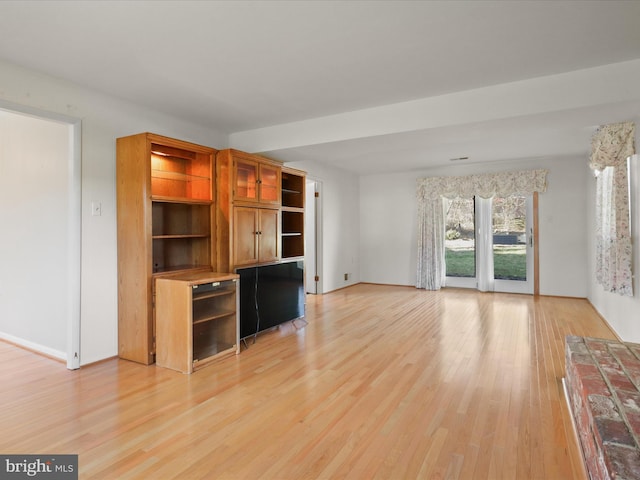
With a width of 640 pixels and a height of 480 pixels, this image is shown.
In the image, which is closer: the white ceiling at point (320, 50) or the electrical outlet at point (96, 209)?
the white ceiling at point (320, 50)

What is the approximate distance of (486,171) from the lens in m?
6.67

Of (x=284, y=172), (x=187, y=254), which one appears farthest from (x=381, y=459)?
(x=284, y=172)

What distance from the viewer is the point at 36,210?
11.7 ft

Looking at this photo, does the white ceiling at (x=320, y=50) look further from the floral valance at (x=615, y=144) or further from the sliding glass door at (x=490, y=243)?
the sliding glass door at (x=490, y=243)

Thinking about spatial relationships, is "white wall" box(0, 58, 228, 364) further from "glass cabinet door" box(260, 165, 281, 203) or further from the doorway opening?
"glass cabinet door" box(260, 165, 281, 203)

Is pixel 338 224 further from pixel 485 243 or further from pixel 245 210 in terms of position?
pixel 245 210

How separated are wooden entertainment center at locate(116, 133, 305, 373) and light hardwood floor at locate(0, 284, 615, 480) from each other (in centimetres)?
28

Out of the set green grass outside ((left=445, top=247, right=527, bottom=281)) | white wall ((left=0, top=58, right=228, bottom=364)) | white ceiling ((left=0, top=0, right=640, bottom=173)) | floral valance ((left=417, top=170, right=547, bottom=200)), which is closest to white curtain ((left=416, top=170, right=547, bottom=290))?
floral valance ((left=417, top=170, right=547, bottom=200))

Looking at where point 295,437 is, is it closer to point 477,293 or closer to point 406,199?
point 477,293

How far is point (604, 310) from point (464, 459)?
4027 mm

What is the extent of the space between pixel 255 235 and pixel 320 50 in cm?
206

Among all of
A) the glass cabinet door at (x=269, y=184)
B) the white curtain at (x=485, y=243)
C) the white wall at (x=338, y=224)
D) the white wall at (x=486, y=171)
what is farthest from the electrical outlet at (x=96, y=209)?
the white curtain at (x=485, y=243)

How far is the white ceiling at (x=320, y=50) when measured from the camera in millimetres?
2074

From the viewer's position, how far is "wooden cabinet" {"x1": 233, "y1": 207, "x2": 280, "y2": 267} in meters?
3.78
